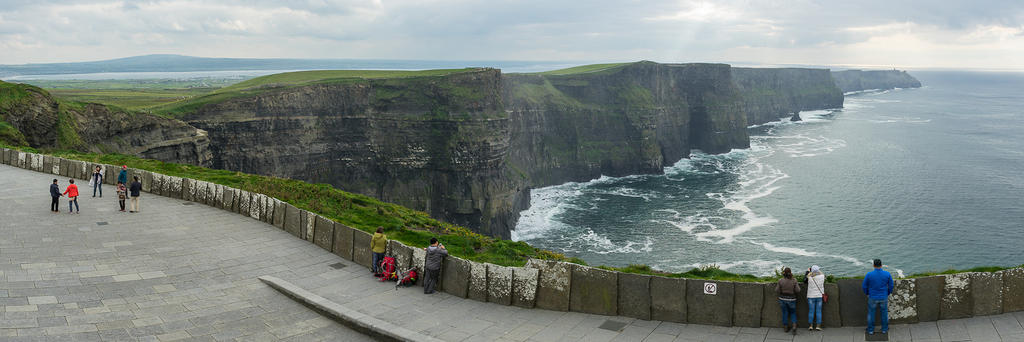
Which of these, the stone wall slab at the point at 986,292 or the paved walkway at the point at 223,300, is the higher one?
the stone wall slab at the point at 986,292

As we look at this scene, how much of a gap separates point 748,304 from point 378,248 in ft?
36.5

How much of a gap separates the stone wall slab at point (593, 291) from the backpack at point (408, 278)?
520 cm

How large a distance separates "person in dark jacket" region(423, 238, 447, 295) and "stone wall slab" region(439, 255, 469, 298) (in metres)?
0.24

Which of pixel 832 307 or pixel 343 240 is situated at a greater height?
pixel 832 307

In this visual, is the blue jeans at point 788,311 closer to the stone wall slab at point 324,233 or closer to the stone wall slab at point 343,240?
the stone wall slab at point 343,240

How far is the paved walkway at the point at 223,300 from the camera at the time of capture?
51.2 feet

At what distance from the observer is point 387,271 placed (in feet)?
66.5

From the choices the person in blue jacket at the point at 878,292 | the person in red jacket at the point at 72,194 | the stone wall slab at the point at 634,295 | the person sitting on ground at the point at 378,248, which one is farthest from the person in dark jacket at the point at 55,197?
the person in blue jacket at the point at 878,292

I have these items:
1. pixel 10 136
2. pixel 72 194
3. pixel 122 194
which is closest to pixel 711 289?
pixel 122 194

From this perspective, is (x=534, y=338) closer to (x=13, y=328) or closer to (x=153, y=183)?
(x=13, y=328)

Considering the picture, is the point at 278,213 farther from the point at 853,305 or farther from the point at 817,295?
the point at 853,305

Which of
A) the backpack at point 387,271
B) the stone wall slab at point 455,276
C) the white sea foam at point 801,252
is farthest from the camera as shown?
the white sea foam at point 801,252

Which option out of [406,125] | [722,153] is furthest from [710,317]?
[722,153]

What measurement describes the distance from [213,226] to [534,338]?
16.7 metres
